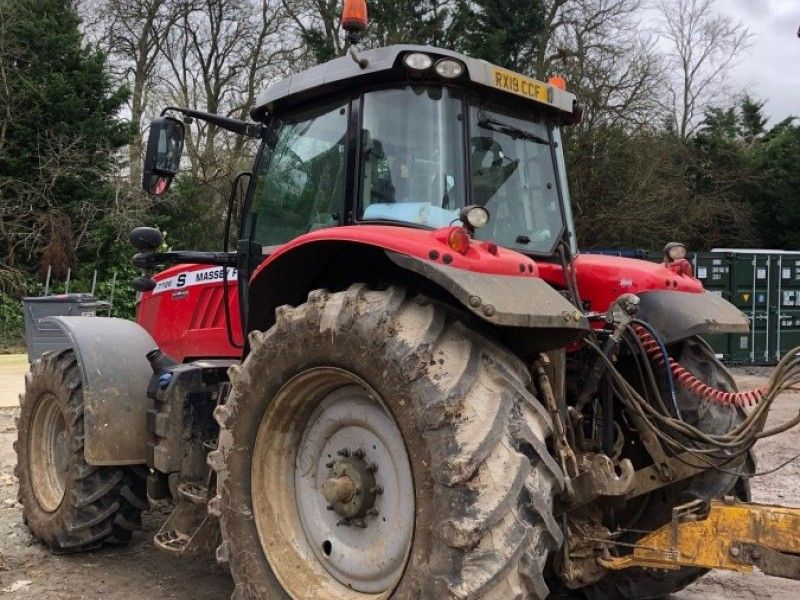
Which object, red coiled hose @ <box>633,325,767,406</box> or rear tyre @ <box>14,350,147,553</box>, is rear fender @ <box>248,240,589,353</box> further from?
rear tyre @ <box>14,350,147,553</box>

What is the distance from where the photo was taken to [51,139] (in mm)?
21125

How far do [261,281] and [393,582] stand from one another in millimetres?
1381

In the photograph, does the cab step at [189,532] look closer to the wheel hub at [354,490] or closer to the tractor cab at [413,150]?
the wheel hub at [354,490]

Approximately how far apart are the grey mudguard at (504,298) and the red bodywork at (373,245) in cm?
5

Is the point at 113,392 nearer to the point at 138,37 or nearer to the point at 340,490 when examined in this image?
the point at 340,490

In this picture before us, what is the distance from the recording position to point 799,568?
2.73 meters

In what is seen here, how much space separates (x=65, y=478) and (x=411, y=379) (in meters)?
3.05

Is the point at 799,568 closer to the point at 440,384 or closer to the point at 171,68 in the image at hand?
the point at 440,384

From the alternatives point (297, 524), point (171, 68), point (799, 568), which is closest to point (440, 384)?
point (297, 524)

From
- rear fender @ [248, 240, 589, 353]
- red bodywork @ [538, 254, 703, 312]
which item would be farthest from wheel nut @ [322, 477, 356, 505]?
red bodywork @ [538, 254, 703, 312]

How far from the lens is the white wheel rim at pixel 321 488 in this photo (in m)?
3.02

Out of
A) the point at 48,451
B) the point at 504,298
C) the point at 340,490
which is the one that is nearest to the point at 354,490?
the point at 340,490

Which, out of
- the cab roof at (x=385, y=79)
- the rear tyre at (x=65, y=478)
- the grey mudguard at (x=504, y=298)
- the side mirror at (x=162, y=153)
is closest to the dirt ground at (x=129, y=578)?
the rear tyre at (x=65, y=478)

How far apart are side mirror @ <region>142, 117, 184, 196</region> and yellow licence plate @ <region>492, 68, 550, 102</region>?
1558 millimetres
